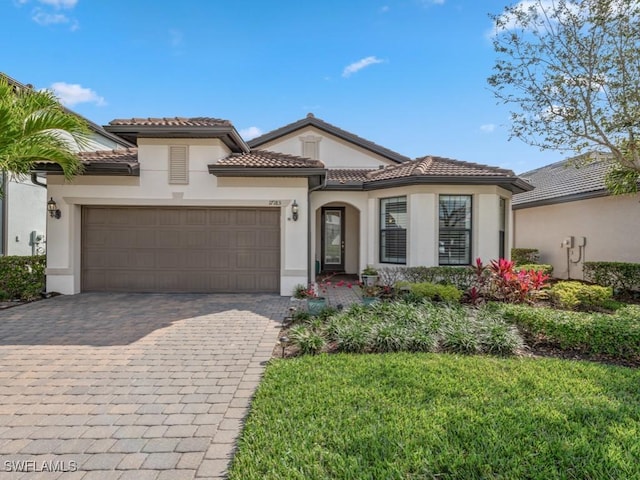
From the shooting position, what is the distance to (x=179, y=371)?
15.4 feet

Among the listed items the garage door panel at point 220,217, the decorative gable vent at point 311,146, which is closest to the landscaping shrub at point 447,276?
the garage door panel at point 220,217

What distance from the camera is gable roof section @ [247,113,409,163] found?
14.8 meters

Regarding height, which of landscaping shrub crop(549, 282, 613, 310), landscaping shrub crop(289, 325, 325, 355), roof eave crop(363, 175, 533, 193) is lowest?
landscaping shrub crop(289, 325, 325, 355)

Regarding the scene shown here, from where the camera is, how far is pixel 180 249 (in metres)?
10.2

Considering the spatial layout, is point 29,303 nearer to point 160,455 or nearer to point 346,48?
point 160,455

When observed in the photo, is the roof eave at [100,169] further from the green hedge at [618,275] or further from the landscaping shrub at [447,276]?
the green hedge at [618,275]

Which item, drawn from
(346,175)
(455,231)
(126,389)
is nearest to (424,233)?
(455,231)

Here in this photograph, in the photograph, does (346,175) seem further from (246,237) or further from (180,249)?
(180,249)

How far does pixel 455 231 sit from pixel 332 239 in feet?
17.8

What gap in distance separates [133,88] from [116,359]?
40.1ft

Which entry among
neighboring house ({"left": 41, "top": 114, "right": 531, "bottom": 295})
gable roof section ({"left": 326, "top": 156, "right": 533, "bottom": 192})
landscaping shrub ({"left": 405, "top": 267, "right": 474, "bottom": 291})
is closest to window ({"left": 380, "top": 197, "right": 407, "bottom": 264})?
neighboring house ({"left": 41, "top": 114, "right": 531, "bottom": 295})

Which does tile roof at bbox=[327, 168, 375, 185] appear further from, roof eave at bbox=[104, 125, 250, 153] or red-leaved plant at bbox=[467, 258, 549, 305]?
red-leaved plant at bbox=[467, 258, 549, 305]

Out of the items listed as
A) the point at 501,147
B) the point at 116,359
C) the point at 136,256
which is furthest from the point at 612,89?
the point at 136,256

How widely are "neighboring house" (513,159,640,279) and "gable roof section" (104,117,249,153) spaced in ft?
33.0
